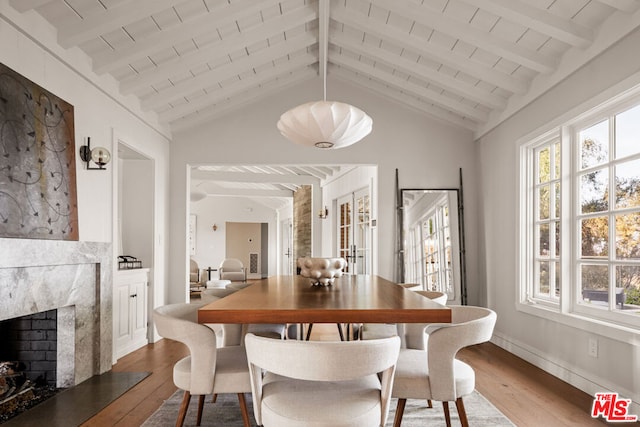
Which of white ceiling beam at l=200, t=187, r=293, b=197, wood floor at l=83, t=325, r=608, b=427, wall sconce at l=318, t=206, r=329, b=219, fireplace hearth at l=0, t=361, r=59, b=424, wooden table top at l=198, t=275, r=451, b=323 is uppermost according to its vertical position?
white ceiling beam at l=200, t=187, r=293, b=197

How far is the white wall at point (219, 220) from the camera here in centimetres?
1535

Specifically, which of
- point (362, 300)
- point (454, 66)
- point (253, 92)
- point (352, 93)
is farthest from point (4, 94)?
point (352, 93)

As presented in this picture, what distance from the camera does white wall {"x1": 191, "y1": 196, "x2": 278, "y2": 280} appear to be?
50.4ft

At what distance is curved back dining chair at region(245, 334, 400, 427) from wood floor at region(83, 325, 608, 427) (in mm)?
1395

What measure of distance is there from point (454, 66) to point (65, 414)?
416 cm

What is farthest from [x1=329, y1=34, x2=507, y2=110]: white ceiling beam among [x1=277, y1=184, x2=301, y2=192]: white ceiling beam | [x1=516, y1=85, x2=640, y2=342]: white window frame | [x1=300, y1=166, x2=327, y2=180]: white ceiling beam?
[x1=277, y1=184, x2=301, y2=192]: white ceiling beam

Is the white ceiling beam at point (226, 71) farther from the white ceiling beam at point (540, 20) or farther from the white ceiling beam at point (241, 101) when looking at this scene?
the white ceiling beam at point (540, 20)

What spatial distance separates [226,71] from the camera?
15.7 ft

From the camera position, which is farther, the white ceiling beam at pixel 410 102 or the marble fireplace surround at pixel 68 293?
the white ceiling beam at pixel 410 102

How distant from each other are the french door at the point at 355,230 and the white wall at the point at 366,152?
143 cm

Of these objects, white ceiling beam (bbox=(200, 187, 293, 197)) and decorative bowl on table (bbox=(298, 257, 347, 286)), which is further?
white ceiling beam (bbox=(200, 187, 293, 197))

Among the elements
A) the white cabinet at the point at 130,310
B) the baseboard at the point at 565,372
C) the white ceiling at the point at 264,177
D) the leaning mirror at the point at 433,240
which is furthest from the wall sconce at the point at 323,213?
the baseboard at the point at 565,372

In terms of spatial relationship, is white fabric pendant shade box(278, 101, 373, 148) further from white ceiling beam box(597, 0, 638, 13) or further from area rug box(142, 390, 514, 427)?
area rug box(142, 390, 514, 427)

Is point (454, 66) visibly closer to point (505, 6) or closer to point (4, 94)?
point (505, 6)
